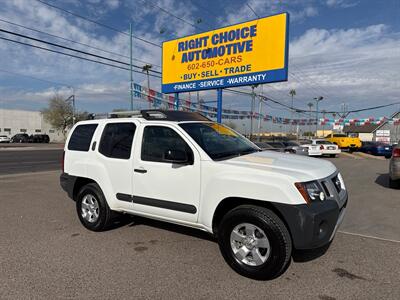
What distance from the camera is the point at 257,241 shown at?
3.50 metres

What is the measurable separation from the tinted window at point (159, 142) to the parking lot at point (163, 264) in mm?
1296

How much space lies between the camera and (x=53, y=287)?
3.29m

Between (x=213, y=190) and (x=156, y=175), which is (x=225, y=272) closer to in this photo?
(x=213, y=190)

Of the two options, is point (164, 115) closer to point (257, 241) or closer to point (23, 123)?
point (257, 241)

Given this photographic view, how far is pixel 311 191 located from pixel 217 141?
5.09 ft

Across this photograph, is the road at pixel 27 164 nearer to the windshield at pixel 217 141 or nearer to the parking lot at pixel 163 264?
the parking lot at pixel 163 264

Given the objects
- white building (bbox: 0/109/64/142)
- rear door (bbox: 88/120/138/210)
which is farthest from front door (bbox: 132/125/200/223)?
white building (bbox: 0/109/64/142)

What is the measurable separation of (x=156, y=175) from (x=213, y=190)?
0.92 meters

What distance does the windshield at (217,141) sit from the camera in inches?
162

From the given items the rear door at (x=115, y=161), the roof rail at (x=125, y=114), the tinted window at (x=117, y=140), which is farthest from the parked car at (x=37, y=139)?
the tinted window at (x=117, y=140)

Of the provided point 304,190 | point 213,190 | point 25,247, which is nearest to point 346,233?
point 304,190

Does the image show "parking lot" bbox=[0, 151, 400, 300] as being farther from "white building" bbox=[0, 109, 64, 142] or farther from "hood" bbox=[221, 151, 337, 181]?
"white building" bbox=[0, 109, 64, 142]

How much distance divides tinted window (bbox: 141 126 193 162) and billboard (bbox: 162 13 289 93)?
9446mm

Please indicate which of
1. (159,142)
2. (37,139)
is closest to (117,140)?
(159,142)
